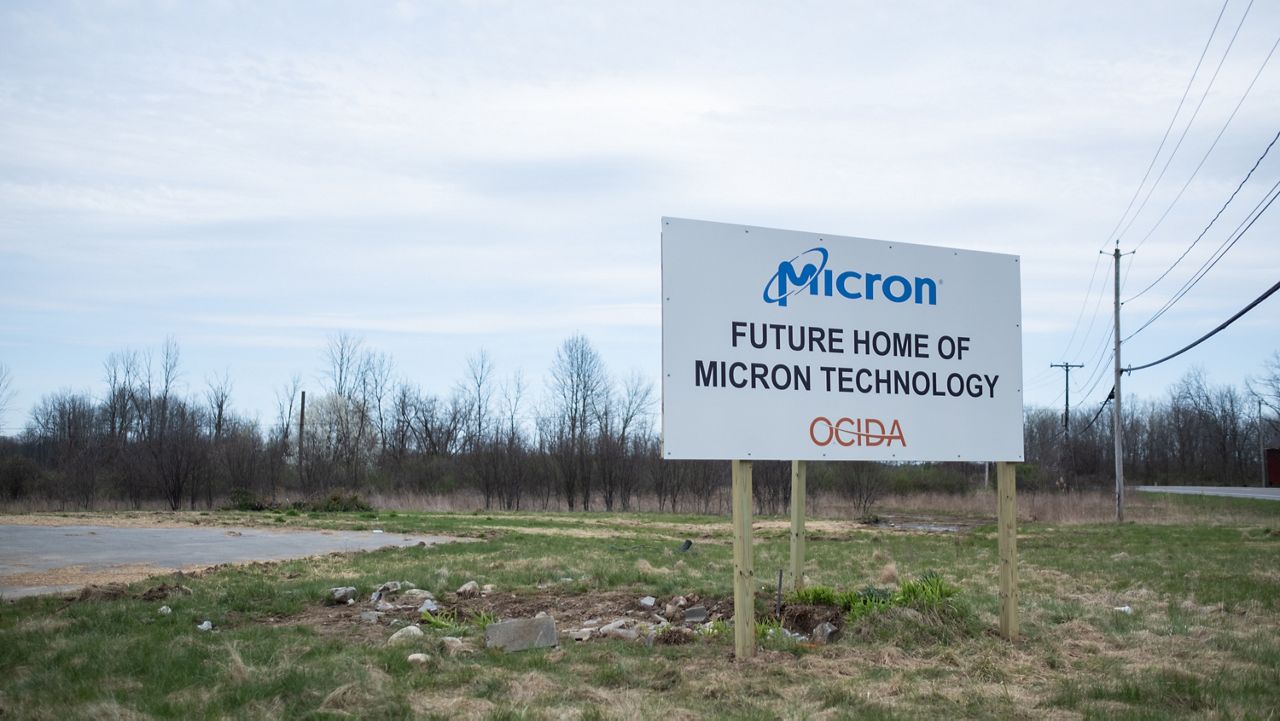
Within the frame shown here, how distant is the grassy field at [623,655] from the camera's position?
5598 mm

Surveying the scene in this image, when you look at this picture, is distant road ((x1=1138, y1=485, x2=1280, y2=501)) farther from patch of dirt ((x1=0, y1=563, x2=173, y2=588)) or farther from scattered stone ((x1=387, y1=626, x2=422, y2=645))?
scattered stone ((x1=387, y1=626, x2=422, y2=645))

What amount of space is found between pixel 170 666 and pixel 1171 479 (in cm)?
8700

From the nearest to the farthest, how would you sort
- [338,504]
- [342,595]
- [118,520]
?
[342,595], [118,520], [338,504]

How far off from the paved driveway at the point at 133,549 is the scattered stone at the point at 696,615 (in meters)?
7.10

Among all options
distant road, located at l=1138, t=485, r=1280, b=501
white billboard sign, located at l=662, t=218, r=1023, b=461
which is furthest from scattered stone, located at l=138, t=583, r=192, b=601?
distant road, located at l=1138, t=485, r=1280, b=501

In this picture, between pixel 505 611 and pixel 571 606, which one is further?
pixel 571 606

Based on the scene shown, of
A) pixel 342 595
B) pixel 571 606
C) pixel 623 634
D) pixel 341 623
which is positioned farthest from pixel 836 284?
pixel 342 595

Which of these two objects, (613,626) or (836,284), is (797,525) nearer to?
(613,626)

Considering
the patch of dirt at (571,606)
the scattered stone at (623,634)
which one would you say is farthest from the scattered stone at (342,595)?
the scattered stone at (623,634)

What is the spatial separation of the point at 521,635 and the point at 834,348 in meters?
3.28

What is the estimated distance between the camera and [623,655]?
276 inches

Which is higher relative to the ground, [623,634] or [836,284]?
[836,284]

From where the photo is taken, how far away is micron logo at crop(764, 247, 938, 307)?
762cm

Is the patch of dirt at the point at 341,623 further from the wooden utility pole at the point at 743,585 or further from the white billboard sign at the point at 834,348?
the white billboard sign at the point at 834,348
